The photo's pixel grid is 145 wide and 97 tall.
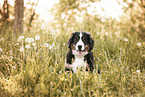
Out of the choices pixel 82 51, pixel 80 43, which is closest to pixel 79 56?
pixel 82 51

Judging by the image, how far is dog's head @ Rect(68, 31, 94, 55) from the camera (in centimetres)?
366

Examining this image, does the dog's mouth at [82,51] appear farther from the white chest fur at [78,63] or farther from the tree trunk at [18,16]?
the tree trunk at [18,16]

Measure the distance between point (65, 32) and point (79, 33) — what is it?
204 cm

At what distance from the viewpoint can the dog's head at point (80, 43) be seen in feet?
12.0

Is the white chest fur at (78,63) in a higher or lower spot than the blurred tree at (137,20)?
lower

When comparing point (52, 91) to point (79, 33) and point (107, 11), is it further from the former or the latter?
point (107, 11)

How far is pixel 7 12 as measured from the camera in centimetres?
636

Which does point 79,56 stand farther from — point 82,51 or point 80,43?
point 80,43

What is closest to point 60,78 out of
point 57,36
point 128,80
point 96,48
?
point 128,80

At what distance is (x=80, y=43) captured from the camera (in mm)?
3652

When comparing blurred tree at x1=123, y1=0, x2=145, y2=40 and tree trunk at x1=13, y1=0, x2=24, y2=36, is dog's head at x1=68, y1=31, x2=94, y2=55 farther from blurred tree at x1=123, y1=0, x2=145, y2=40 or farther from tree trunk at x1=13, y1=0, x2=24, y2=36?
blurred tree at x1=123, y1=0, x2=145, y2=40

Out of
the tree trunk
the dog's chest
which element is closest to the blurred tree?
the dog's chest

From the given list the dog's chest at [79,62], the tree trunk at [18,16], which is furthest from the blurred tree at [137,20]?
the tree trunk at [18,16]

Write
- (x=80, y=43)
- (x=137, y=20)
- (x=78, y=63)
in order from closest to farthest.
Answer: (x=80, y=43)
(x=78, y=63)
(x=137, y=20)
